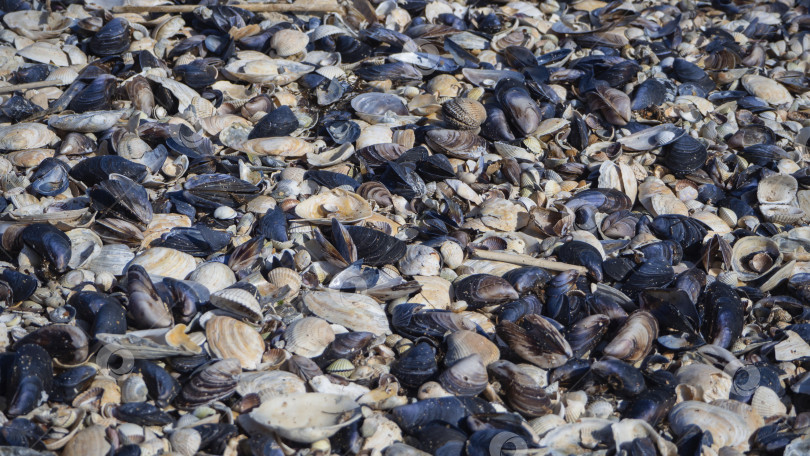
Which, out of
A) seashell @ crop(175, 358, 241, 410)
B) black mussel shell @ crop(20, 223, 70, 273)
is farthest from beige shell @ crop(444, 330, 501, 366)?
black mussel shell @ crop(20, 223, 70, 273)

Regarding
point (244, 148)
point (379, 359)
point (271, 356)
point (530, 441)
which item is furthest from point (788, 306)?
point (244, 148)

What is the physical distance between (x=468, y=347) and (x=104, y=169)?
242 cm

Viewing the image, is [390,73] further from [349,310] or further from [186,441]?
[186,441]

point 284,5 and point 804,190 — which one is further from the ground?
point 284,5

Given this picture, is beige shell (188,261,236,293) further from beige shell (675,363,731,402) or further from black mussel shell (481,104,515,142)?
beige shell (675,363,731,402)

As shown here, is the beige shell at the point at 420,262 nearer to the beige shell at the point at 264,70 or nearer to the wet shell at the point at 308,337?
the wet shell at the point at 308,337

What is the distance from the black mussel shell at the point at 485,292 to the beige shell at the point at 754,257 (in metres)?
1.50

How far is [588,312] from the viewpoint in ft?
12.1

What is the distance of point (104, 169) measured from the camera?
4.07m

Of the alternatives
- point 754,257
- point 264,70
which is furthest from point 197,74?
point 754,257

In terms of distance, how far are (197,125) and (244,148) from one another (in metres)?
0.45

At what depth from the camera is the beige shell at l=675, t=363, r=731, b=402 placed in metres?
3.23

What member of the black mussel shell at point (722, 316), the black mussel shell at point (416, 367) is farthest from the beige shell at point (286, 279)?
the black mussel shell at point (722, 316)

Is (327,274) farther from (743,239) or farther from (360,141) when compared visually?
(743,239)
